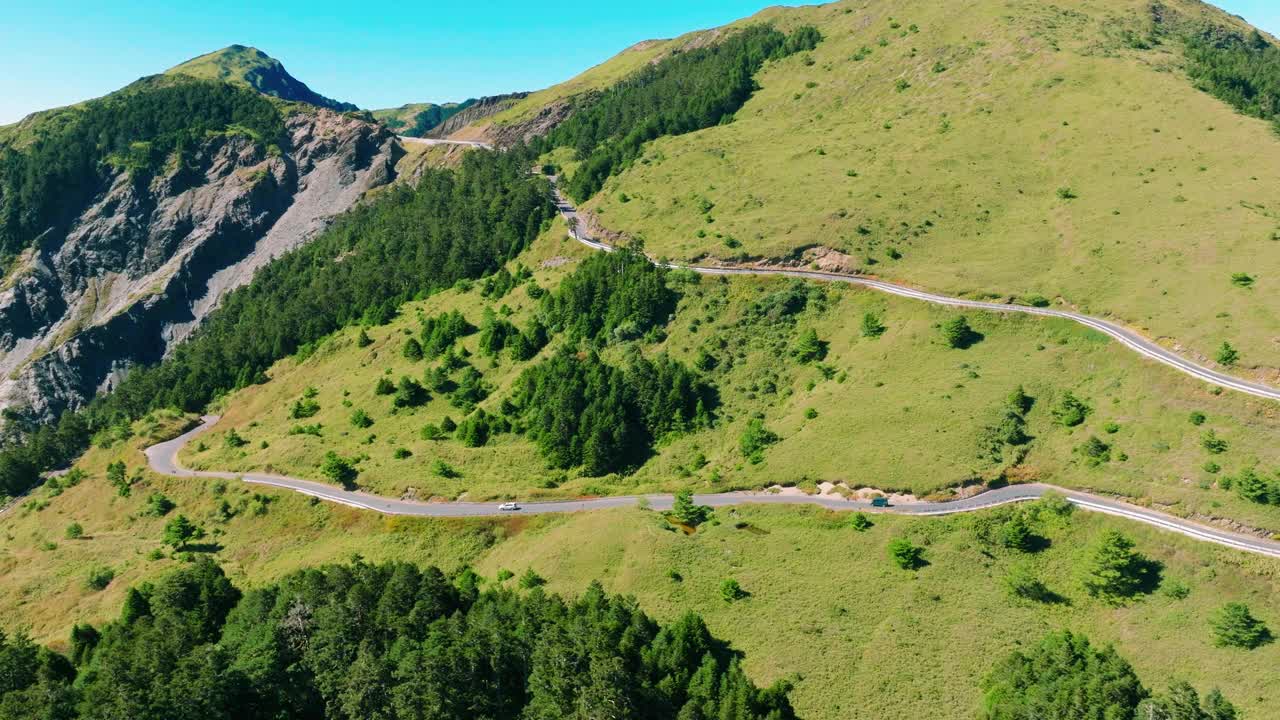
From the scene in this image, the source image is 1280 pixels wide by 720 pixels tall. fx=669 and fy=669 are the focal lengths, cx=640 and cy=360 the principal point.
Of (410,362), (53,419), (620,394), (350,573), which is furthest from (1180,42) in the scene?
(53,419)

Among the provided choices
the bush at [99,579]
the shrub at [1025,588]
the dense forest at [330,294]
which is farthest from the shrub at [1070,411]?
the bush at [99,579]

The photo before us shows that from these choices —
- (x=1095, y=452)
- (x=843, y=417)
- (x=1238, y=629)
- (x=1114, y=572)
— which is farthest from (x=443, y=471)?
(x=1238, y=629)

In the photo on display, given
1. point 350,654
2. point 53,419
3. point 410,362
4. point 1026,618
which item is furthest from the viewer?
point 53,419

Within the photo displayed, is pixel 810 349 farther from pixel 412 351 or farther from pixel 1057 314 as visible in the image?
pixel 412 351

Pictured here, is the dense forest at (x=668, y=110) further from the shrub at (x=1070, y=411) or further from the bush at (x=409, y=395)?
the shrub at (x=1070, y=411)

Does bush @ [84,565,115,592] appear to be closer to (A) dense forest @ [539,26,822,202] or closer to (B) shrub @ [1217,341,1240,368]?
(A) dense forest @ [539,26,822,202]

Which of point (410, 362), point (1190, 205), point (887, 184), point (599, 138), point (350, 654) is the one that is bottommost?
point (350, 654)

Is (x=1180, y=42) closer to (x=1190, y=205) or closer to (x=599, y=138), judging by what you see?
(x=1190, y=205)
